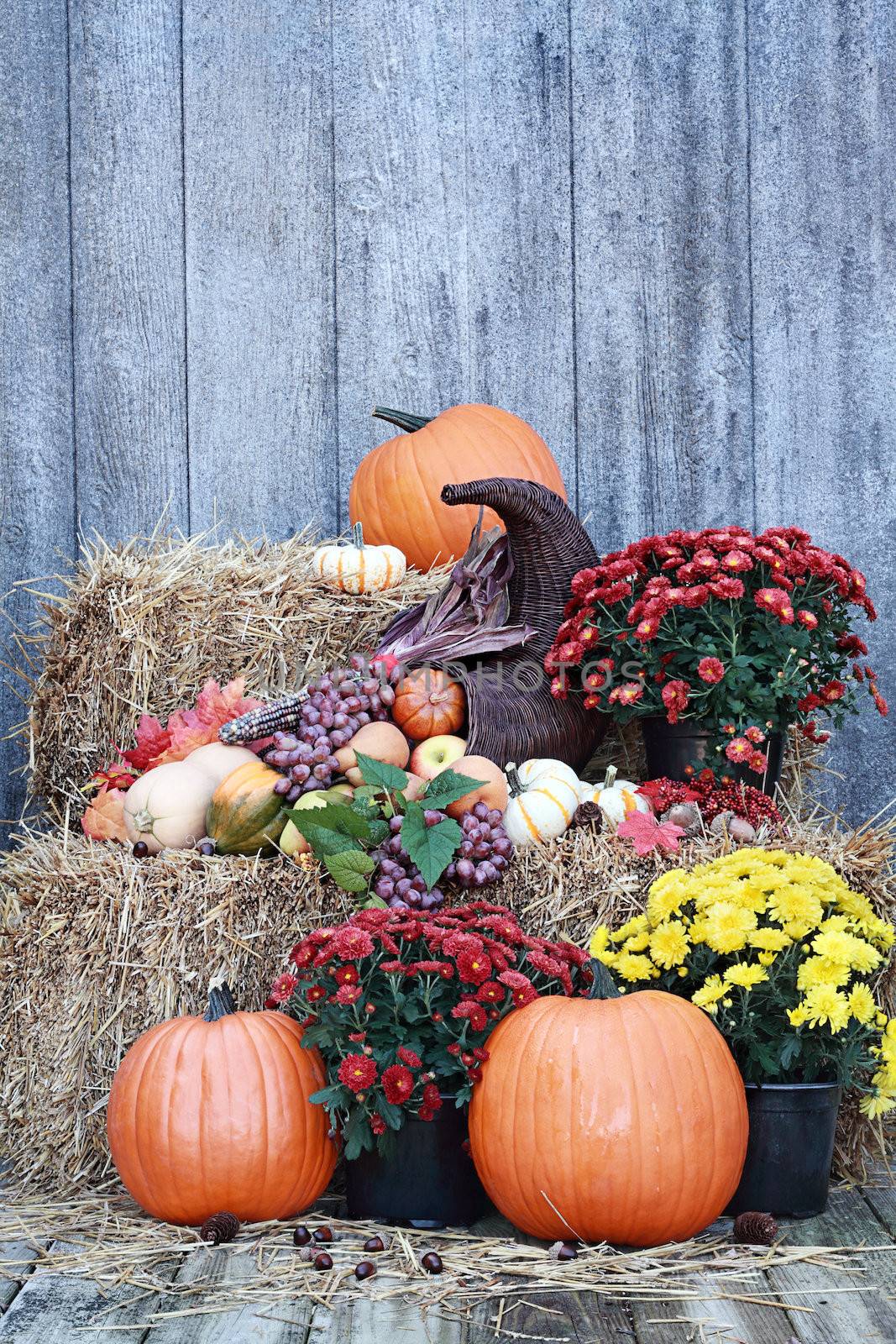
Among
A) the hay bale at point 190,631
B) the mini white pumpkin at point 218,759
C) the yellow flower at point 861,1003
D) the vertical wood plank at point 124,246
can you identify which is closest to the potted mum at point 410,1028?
the yellow flower at point 861,1003

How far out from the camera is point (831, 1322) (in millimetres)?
1644

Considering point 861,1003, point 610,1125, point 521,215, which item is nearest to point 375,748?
point 610,1125

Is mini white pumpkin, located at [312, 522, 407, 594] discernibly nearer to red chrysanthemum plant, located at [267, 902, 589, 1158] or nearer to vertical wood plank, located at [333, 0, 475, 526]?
vertical wood plank, located at [333, 0, 475, 526]

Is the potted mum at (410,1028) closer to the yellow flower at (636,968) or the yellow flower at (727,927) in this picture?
the yellow flower at (636,968)

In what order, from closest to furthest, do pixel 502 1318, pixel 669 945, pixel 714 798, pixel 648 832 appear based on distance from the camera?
pixel 502 1318
pixel 669 945
pixel 648 832
pixel 714 798

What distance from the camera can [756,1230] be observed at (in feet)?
6.37

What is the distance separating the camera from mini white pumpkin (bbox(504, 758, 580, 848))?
2383 millimetres

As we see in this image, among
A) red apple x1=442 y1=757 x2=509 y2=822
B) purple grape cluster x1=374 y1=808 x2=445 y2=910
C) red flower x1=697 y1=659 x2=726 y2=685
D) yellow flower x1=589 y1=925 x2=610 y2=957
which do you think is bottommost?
yellow flower x1=589 y1=925 x2=610 y2=957

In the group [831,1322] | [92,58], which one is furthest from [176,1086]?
[92,58]

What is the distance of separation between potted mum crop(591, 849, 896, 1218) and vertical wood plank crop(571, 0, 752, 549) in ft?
4.91

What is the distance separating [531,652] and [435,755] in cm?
36

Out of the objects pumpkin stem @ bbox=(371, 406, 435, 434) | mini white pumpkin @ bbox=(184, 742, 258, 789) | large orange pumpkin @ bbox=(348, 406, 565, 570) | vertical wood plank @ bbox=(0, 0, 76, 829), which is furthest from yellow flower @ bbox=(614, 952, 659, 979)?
vertical wood plank @ bbox=(0, 0, 76, 829)

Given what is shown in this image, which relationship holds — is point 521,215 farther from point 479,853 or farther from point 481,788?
point 479,853

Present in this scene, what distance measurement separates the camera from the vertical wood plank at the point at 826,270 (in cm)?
339
